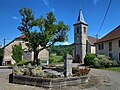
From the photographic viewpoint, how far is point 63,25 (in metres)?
→ 26.4

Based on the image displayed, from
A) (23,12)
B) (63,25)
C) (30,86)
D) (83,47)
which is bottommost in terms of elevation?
(30,86)

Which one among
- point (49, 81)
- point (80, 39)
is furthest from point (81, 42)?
point (49, 81)

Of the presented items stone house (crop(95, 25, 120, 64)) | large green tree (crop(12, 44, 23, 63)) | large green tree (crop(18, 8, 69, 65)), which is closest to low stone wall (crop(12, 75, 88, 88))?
large green tree (crop(18, 8, 69, 65))

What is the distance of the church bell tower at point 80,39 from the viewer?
146 feet

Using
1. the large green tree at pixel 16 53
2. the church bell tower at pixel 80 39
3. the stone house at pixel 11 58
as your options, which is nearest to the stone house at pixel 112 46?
the church bell tower at pixel 80 39

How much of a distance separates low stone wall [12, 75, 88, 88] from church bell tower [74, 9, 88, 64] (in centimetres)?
3168

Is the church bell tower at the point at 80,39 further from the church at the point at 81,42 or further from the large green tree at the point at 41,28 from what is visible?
the large green tree at the point at 41,28

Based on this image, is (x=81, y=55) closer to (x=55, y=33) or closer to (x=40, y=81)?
(x=55, y=33)

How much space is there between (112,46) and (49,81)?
1052 inches

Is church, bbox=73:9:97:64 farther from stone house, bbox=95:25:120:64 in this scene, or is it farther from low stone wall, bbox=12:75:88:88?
low stone wall, bbox=12:75:88:88

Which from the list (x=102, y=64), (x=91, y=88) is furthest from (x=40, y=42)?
(x=91, y=88)

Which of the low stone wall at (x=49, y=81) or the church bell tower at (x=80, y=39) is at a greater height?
the church bell tower at (x=80, y=39)

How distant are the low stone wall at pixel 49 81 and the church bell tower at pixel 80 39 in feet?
104

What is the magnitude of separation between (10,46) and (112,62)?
28535 mm
